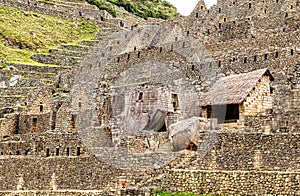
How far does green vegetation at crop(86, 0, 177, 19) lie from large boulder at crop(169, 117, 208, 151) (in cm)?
4923

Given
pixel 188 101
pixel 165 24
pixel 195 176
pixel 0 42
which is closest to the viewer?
pixel 195 176

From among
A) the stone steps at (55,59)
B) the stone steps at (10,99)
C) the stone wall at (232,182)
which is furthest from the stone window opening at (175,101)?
the stone steps at (55,59)

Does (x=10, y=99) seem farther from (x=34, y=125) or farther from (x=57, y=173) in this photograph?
(x=57, y=173)

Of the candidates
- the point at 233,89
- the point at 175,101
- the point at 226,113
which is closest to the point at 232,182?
the point at 226,113

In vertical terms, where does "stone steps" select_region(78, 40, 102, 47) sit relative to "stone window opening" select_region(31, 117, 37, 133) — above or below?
above

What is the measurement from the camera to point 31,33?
53.8m

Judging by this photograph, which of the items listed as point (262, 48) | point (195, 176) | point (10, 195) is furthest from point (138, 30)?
point (195, 176)

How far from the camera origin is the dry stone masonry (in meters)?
19.6

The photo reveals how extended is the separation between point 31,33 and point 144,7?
80.4 feet

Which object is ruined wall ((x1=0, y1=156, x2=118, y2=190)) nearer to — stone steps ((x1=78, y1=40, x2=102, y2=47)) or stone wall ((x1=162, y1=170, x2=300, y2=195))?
stone wall ((x1=162, y1=170, x2=300, y2=195))

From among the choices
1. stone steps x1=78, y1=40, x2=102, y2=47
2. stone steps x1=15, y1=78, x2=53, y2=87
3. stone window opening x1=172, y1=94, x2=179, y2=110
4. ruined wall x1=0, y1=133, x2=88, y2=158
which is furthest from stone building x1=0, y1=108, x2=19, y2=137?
stone steps x1=78, y1=40, x2=102, y2=47

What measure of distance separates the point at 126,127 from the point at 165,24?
39.3 ft

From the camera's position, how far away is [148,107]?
27.8 metres

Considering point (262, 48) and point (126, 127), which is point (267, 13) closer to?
point (262, 48)
